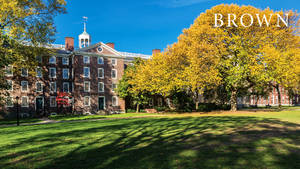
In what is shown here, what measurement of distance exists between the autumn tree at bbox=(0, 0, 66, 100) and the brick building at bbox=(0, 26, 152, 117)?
696 inches

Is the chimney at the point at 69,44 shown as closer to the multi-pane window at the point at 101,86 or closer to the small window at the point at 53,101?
the multi-pane window at the point at 101,86

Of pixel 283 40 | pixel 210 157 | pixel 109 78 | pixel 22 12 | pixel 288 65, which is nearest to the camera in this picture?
pixel 210 157

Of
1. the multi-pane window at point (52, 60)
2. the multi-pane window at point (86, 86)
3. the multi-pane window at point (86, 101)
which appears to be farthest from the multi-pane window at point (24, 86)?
the multi-pane window at point (86, 101)

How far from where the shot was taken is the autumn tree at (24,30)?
18281mm

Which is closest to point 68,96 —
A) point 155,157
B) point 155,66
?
point 155,66

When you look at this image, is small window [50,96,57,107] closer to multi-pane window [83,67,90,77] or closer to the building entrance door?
multi-pane window [83,67,90,77]

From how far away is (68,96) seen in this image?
4097 centimetres

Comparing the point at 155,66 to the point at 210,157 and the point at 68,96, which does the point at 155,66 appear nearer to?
the point at 68,96

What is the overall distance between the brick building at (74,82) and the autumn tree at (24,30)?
17.7 meters

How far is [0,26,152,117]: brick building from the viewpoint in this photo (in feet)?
124

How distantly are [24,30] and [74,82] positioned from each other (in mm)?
23604

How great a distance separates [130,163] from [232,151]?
326 cm

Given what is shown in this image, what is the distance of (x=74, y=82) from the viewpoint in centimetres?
4175

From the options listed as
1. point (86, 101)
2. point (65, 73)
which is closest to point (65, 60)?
point (65, 73)
